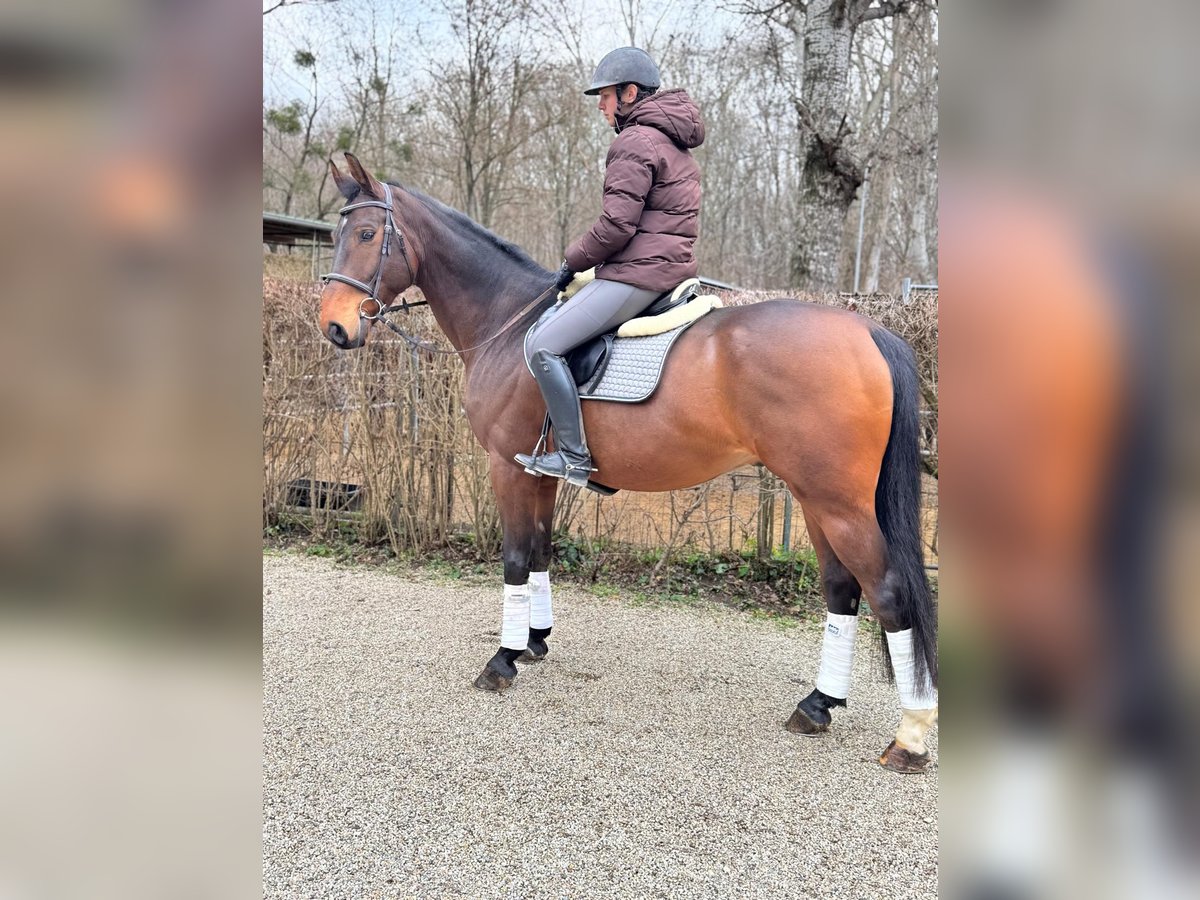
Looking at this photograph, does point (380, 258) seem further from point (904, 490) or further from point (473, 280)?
point (904, 490)

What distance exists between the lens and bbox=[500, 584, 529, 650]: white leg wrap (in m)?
3.49

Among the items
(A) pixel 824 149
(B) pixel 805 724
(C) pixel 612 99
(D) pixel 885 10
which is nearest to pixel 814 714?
(B) pixel 805 724

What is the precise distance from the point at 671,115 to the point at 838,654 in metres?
2.34

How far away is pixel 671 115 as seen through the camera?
3.01 meters

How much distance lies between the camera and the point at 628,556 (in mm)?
5418

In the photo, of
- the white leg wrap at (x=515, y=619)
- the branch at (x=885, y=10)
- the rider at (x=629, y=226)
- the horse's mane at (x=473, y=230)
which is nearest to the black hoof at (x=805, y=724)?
the white leg wrap at (x=515, y=619)

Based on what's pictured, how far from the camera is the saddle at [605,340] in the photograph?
123 inches

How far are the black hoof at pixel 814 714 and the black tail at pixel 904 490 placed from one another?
0.42m

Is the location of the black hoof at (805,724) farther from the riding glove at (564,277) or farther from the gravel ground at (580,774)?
the riding glove at (564,277)

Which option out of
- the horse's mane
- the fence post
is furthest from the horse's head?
the fence post
